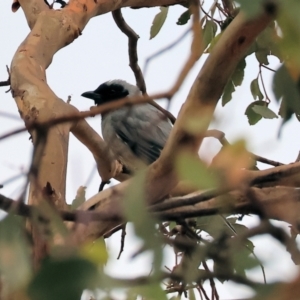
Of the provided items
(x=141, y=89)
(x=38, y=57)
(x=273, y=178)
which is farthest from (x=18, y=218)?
(x=141, y=89)

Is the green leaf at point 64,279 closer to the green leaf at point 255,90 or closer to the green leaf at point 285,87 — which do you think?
the green leaf at point 285,87

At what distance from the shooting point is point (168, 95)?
0.61m

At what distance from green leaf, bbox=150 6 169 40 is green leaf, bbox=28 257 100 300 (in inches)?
73.8

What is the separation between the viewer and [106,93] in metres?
3.68

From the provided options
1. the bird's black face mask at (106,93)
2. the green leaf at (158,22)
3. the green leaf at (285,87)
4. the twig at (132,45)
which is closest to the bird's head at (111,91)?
the bird's black face mask at (106,93)

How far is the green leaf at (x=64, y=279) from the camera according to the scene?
1.43ft

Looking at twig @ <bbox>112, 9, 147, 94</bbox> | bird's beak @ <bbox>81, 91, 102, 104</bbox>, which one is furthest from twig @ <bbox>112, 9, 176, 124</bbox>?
bird's beak @ <bbox>81, 91, 102, 104</bbox>

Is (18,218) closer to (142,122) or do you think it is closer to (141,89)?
(141,89)

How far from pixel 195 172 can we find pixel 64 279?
13 cm

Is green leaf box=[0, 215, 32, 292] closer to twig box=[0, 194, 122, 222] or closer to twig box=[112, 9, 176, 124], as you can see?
twig box=[0, 194, 122, 222]

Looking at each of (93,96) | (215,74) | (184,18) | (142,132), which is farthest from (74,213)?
(93,96)

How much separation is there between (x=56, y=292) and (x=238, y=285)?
5.7 inches

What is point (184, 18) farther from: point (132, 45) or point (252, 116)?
point (252, 116)

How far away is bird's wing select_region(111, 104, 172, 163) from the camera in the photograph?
9.85 feet
